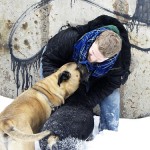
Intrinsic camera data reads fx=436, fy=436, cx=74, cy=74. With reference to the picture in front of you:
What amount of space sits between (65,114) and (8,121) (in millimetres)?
557

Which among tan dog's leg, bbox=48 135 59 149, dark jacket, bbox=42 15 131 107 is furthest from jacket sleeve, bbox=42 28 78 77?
tan dog's leg, bbox=48 135 59 149

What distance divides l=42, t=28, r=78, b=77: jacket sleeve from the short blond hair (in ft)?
1.24

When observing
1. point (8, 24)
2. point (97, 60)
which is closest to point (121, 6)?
point (97, 60)

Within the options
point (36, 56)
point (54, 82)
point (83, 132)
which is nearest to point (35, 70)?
point (36, 56)

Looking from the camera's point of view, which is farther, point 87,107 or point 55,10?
point 55,10

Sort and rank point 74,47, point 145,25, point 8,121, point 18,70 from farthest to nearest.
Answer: point 18,70
point 145,25
point 74,47
point 8,121

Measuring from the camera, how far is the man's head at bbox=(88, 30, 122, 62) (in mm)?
2955

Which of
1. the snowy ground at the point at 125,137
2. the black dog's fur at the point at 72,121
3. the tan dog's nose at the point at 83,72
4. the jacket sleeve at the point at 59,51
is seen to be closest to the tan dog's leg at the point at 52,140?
the black dog's fur at the point at 72,121

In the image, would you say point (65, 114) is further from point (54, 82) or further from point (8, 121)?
point (8, 121)

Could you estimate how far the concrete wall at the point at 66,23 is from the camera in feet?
12.4

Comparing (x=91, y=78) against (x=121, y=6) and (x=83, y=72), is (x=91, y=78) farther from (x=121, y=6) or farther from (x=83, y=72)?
(x=121, y=6)

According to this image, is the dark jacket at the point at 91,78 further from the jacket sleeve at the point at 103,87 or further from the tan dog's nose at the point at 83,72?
the tan dog's nose at the point at 83,72

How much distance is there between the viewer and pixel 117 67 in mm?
3424

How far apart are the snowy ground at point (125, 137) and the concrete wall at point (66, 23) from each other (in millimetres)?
211
